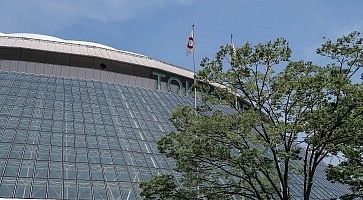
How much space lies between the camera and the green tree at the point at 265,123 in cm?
1761

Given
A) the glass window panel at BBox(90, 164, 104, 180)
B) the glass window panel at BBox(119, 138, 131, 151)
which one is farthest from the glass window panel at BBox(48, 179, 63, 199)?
the glass window panel at BBox(119, 138, 131, 151)

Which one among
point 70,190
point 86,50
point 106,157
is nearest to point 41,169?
point 70,190

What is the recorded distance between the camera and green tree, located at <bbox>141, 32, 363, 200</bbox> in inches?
693

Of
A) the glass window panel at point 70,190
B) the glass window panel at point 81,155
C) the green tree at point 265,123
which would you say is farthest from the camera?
the glass window panel at point 81,155

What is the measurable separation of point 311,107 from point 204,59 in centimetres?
454

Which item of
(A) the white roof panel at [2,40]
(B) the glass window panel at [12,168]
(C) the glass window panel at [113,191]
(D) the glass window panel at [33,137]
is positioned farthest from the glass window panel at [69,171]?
(A) the white roof panel at [2,40]

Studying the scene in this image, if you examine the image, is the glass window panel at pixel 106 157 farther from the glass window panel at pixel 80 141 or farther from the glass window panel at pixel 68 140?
the glass window panel at pixel 68 140

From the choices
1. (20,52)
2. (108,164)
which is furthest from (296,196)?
(20,52)

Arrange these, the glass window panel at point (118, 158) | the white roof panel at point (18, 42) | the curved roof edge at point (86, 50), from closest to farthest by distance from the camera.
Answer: the glass window panel at point (118, 158) → the white roof panel at point (18, 42) → the curved roof edge at point (86, 50)

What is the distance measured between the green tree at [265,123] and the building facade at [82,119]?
6.91 meters

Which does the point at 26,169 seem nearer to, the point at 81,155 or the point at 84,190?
the point at 84,190

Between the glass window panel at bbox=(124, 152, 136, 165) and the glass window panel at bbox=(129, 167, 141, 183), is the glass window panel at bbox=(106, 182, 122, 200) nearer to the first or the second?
the glass window panel at bbox=(129, 167, 141, 183)

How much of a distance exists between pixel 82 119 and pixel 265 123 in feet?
62.2

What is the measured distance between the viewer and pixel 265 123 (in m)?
18.8
